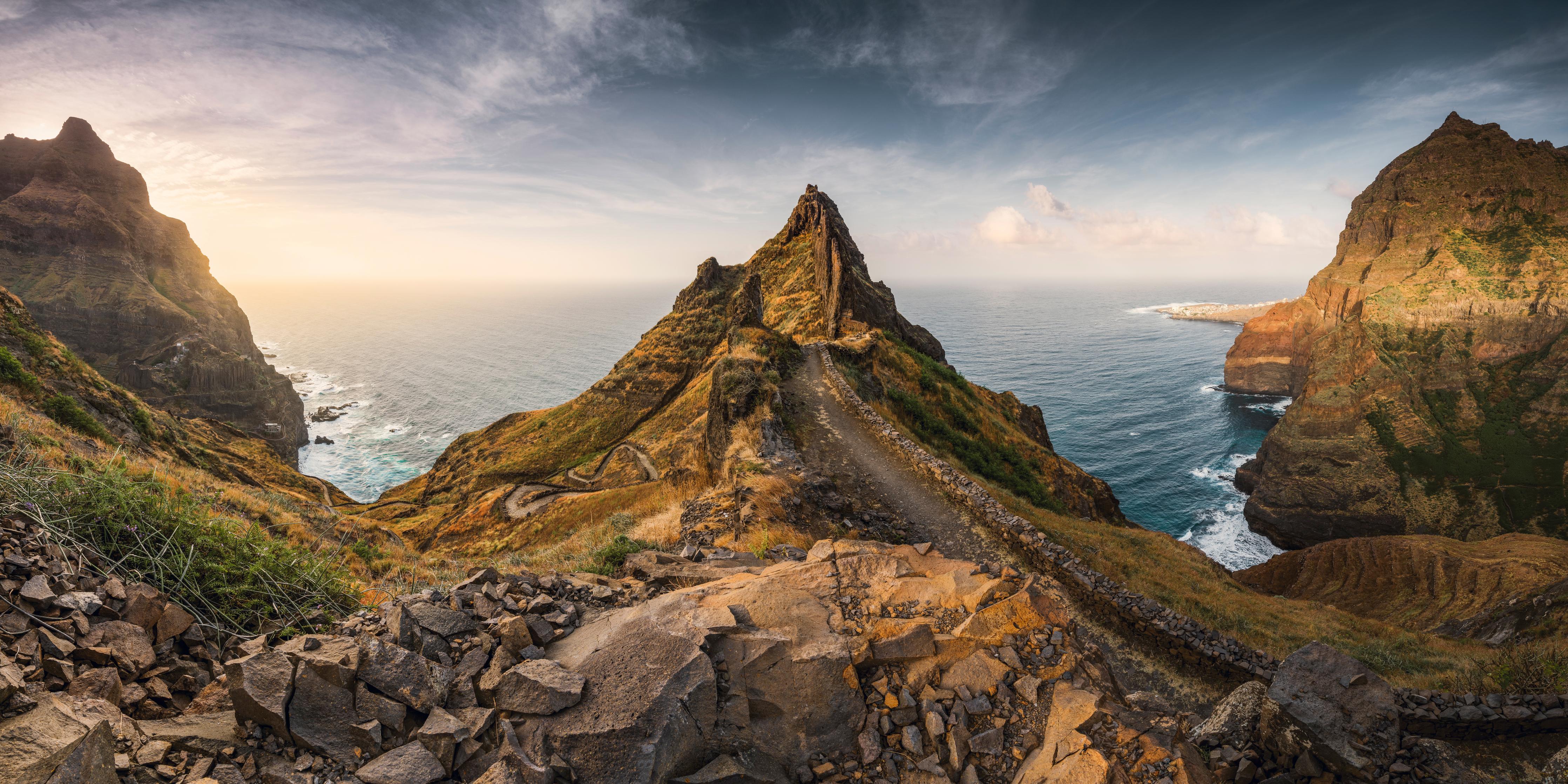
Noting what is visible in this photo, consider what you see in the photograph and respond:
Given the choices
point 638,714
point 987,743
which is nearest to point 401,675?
point 638,714

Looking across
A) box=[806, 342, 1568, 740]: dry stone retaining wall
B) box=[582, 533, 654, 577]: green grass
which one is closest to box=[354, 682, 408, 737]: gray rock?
box=[582, 533, 654, 577]: green grass

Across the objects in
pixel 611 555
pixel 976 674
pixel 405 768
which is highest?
pixel 405 768

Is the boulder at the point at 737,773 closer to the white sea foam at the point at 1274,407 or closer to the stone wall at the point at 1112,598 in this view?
the stone wall at the point at 1112,598

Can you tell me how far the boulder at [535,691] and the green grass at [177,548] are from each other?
283cm

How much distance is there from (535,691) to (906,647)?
5673 millimetres

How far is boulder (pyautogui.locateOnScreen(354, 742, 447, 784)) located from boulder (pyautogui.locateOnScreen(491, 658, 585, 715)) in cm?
91

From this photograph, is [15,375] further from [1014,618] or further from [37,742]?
[1014,618]

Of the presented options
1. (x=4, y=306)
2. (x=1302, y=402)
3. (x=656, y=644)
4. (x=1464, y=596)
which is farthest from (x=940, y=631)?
(x=1302, y=402)

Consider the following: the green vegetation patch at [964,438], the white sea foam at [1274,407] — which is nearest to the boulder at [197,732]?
the green vegetation patch at [964,438]

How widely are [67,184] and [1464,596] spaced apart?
19242 cm

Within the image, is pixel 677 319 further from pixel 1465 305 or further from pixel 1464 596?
pixel 1465 305

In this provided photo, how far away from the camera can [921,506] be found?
70.5 feet

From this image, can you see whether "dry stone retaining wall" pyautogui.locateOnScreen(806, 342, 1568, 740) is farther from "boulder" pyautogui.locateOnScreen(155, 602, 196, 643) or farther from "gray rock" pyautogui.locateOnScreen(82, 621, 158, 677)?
"gray rock" pyautogui.locateOnScreen(82, 621, 158, 677)

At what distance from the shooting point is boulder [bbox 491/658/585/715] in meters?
6.51
